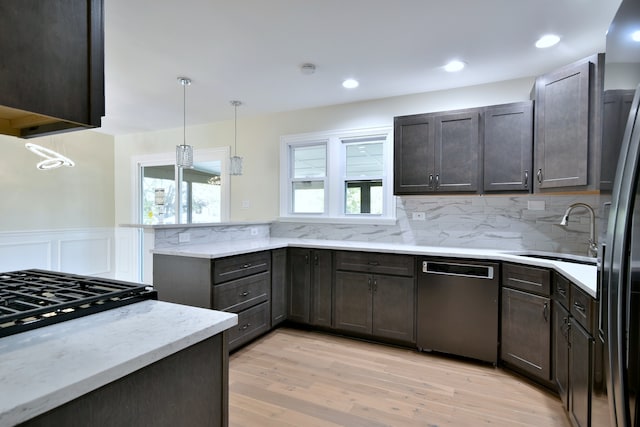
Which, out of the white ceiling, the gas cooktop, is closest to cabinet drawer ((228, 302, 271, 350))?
the gas cooktop

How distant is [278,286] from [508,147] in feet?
8.58

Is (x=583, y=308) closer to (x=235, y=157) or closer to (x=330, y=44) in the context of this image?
(x=330, y=44)

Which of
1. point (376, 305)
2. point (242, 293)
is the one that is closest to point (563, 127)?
point (376, 305)

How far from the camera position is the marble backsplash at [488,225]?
2.99 meters

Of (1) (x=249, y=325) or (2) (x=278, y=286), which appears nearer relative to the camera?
(1) (x=249, y=325)

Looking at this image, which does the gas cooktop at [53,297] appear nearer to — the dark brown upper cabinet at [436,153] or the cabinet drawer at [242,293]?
the cabinet drawer at [242,293]

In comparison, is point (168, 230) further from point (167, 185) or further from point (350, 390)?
point (167, 185)

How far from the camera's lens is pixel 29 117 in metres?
0.96

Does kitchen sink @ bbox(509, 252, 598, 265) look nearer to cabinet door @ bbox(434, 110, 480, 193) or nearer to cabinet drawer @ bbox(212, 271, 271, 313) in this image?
cabinet door @ bbox(434, 110, 480, 193)

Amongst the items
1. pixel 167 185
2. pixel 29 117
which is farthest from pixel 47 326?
pixel 167 185

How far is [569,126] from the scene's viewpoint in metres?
2.50

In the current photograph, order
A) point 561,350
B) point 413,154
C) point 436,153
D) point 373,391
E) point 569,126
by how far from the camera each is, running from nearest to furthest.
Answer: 1. point 561,350
2. point 373,391
3. point 569,126
4. point 436,153
5. point 413,154

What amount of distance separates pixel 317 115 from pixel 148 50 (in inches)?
80.0

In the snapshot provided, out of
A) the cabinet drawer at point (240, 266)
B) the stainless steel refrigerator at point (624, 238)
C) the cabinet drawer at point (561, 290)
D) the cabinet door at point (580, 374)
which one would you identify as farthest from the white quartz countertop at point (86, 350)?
the cabinet drawer at point (561, 290)
